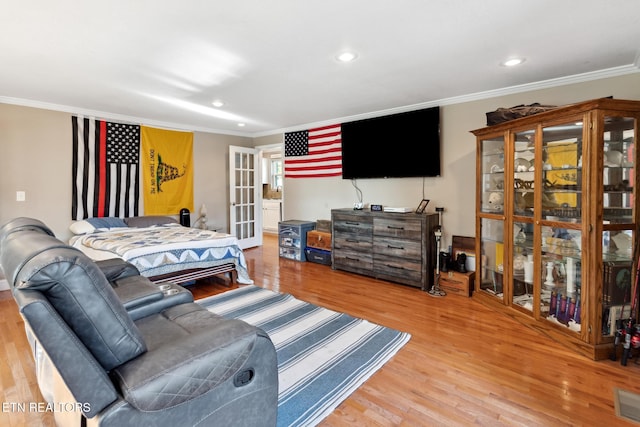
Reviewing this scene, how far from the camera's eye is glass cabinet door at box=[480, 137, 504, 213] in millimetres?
3381

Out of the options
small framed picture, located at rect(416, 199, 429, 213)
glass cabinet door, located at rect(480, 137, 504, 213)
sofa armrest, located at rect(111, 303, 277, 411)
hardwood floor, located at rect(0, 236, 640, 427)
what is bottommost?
hardwood floor, located at rect(0, 236, 640, 427)

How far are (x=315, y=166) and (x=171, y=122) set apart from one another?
2.60 m

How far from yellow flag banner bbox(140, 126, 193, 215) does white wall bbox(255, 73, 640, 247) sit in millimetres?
2652

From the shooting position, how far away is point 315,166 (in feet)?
18.9

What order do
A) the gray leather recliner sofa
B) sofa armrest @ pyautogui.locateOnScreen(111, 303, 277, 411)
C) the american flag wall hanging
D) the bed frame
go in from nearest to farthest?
the gray leather recliner sofa
sofa armrest @ pyautogui.locateOnScreen(111, 303, 277, 411)
the bed frame
the american flag wall hanging

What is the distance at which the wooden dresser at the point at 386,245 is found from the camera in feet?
13.1

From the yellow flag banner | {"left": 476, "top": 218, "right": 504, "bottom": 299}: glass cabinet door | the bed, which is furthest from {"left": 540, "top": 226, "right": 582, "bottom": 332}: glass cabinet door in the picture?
the yellow flag banner

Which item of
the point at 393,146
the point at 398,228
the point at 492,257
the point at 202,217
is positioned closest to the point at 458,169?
the point at 393,146

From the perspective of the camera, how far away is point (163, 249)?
360 centimetres

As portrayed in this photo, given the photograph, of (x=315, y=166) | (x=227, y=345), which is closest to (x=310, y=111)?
(x=315, y=166)

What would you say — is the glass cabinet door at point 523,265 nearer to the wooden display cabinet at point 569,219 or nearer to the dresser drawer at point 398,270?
the wooden display cabinet at point 569,219

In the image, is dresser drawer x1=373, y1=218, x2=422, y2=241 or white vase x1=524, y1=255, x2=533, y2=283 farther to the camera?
dresser drawer x1=373, y1=218, x2=422, y2=241

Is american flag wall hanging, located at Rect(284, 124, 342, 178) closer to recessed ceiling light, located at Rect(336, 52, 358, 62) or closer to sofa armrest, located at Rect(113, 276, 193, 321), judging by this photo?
recessed ceiling light, located at Rect(336, 52, 358, 62)

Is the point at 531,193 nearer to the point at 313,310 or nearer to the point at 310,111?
the point at 313,310
